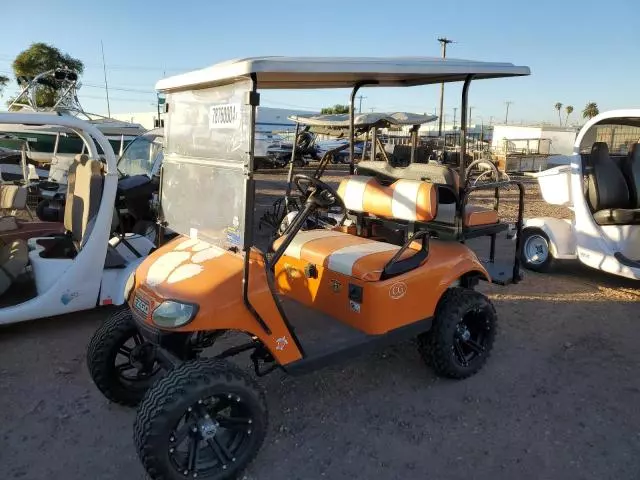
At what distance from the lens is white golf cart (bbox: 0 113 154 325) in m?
4.07

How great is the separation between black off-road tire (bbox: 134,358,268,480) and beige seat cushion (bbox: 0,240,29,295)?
8.37ft

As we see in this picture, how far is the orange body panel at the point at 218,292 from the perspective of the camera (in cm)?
247

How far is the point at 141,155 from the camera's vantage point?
7828mm

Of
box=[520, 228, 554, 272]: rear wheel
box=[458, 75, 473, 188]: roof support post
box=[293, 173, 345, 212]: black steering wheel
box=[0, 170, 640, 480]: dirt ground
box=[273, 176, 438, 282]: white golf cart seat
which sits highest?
box=[458, 75, 473, 188]: roof support post

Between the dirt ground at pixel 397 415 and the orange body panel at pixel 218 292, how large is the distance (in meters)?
0.67

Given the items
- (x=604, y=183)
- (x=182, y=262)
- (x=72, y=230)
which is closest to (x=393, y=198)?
(x=182, y=262)

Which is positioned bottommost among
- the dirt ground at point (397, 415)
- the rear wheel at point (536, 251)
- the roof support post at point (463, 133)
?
the dirt ground at point (397, 415)

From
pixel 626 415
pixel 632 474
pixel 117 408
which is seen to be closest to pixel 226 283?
pixel 117 408

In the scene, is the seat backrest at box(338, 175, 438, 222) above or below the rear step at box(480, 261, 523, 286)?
above

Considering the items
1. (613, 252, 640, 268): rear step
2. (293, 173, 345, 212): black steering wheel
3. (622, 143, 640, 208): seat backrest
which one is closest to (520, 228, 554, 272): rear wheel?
(613, 252, 640, 268): rear step

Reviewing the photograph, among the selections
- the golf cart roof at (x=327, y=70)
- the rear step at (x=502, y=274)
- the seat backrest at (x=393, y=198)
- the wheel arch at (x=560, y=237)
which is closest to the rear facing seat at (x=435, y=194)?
the seat backrest at (x=393, y=198)

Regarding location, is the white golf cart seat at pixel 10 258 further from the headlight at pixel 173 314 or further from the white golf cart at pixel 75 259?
the headlight at pixel 173 314

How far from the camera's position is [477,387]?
3.57m

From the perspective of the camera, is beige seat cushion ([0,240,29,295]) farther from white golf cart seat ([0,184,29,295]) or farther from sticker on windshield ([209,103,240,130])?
sticker on windshield ([209,103,240,130])
